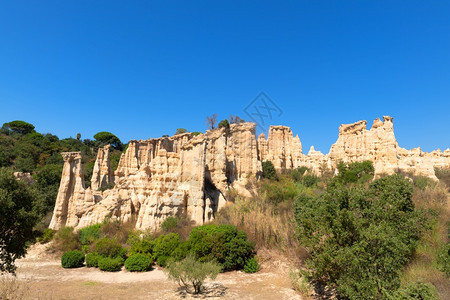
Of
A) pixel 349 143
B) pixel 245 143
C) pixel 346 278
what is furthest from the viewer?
pixel 349 143

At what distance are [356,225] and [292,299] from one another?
4.77 meters

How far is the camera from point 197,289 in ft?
35.6

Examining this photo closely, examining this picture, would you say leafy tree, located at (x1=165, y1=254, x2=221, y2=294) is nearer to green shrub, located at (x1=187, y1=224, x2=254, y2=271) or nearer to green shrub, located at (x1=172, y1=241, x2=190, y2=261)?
green shrub, located at (x1=187, y1=224, x2=254, y2=271)

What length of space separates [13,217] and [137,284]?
19.2 ft

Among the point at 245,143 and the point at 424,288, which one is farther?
the point at 245,143

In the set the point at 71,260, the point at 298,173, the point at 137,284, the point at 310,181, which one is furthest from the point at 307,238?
the point at 298,173

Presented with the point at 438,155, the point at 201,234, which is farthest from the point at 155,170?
the point at 438,155

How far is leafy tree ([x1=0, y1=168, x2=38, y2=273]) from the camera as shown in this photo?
8516 millimetres

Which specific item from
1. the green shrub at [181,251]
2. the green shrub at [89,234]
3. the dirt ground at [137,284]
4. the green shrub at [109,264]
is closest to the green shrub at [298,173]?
the dirt ground at [137,284]

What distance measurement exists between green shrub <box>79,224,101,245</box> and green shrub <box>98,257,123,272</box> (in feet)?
9.67

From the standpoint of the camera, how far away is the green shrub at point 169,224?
16906 millimetres

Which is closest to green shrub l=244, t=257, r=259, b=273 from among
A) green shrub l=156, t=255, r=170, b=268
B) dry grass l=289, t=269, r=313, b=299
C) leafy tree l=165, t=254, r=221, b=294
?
dry grass l=289, t=269, r=313, b=299

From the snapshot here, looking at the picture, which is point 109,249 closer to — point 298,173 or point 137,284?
point 137,284

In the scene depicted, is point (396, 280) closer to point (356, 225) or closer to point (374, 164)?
point (356, 225)
